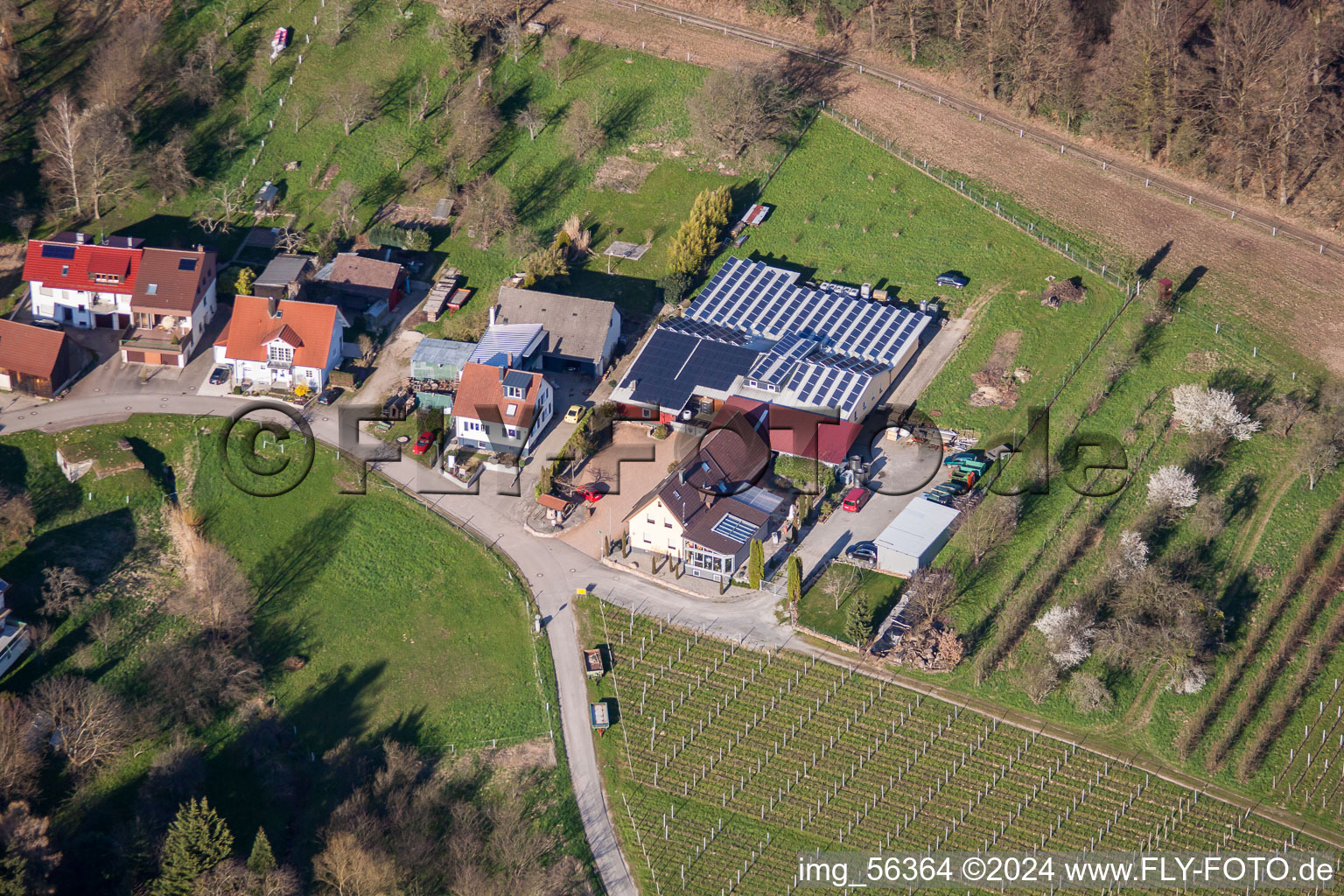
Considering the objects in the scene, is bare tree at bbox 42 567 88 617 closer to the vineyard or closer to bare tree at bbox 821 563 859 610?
the vineyard

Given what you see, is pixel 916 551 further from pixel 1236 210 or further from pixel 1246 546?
pixel 1236 210

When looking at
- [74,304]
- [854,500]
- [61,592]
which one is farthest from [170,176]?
[854,500]

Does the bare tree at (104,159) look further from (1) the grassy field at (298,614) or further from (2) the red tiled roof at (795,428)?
(2) the red tiled roof at (795,428)

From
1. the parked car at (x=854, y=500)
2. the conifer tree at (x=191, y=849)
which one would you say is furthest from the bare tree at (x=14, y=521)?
the parked car at (x=854, y=500)

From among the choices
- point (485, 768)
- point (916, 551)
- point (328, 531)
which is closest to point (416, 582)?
point (328, 531)

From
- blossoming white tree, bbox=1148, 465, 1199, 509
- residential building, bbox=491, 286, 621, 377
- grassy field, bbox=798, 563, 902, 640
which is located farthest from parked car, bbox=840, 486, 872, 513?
residential building, bbox=491, 286, 621, 377

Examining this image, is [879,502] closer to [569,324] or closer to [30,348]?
[569,324]
